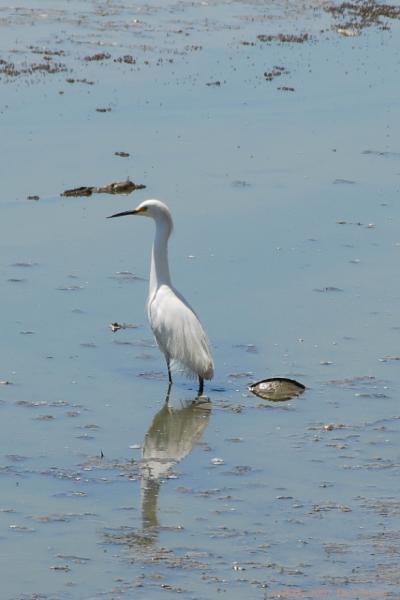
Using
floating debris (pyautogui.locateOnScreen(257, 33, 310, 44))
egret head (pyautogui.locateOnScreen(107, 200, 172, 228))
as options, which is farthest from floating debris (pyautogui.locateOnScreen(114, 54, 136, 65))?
egret head (pyautogui.locateOnScreen(107, 200, 172, 228))

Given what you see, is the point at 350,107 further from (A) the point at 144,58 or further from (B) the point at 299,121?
(A) the point at 144,58

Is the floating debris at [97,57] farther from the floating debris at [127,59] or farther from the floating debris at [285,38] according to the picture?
the floating debris at [285,38]

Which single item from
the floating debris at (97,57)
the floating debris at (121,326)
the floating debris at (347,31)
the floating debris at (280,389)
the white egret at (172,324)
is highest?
the white egret at (172,324)

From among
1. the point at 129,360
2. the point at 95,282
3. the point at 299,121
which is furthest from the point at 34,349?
the point at 299,121

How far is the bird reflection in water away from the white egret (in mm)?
370

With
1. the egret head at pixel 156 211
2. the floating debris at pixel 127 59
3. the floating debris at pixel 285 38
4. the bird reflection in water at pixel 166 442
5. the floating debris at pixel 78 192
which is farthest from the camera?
the floating debris at pixel 285 38

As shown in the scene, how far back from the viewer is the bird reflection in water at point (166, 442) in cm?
1061

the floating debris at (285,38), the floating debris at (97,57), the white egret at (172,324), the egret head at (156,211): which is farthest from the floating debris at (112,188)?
the floating debris at (285,38)

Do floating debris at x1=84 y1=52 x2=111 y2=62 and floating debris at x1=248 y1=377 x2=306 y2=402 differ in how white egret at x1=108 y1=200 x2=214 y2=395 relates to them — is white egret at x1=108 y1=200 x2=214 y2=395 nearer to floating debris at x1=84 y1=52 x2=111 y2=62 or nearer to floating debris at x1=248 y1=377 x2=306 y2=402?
floating debris at x1=248 y1=377 x2=306 y2=402

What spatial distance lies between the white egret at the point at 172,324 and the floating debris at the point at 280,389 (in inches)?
20.9

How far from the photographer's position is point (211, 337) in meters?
14.6

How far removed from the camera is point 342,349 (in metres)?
14.3

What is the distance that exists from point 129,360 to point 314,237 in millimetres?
5172

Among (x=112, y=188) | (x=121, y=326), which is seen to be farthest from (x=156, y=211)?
(x=112, y=188)
